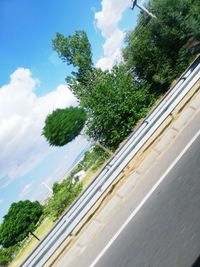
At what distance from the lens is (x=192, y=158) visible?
8.78m

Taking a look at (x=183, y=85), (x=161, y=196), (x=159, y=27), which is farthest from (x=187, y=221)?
(x=159, y=27)

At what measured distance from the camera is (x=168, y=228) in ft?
21.4

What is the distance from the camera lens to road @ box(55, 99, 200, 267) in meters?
5.93

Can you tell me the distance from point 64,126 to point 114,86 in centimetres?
436

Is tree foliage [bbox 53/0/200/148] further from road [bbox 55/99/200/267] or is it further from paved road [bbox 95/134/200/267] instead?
paved road [bbox 95/134/200/267]

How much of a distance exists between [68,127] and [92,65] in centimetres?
732

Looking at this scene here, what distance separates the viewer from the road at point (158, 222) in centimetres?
593

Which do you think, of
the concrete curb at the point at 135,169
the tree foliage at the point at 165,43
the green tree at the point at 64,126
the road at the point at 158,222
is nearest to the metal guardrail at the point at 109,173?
the concrete curb at the point at 135,169

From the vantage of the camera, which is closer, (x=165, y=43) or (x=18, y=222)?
(x=18, y=222)

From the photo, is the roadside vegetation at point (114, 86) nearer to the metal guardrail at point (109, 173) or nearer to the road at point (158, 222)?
the metal guardrail at point (109, 173)

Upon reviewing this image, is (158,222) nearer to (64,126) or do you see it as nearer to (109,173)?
(109,173)

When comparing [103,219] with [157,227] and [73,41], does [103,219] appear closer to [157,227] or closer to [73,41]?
[157,227]

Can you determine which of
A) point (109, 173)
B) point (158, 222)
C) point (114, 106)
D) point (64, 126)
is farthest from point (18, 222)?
point (158, 222)

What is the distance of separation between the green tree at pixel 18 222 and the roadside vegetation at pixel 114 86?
71 mm
